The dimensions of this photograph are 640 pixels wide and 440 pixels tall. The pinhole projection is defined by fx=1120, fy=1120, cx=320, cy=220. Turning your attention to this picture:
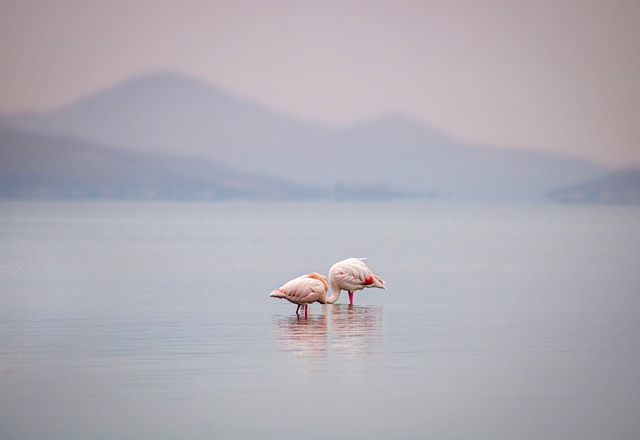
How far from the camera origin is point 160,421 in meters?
11.2

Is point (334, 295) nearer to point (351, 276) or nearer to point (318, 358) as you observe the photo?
point (351, 276)

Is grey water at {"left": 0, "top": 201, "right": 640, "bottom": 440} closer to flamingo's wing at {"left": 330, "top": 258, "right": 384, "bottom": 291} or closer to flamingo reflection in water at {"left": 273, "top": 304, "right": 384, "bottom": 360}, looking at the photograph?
flamingo reflection in water at {"left": 273, "top": 304, "right": 384, "bottom": 360}

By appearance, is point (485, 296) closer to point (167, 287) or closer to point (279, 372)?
point (167, 287)

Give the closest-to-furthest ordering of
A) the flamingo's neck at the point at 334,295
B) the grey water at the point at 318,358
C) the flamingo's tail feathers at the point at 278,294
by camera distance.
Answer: the grey water at the point at 318,358, the flamingo's tail feathers at the point at 278,294, the flamingo's neck at the point at 334,295

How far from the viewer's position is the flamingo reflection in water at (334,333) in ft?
49.4

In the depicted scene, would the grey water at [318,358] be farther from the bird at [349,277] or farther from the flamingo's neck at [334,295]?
the bird at [349,277]

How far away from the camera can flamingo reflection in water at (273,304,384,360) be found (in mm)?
15047

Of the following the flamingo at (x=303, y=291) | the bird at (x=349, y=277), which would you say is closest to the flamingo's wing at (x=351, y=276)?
the bird at (x=349, y=277)

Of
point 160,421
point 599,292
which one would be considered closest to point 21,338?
point 160,421

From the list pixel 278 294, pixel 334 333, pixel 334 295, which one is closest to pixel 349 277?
pixel 334 295

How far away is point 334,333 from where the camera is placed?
1670 centimetres

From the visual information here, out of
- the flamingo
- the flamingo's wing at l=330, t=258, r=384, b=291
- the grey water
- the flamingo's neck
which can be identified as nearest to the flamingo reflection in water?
the grey water

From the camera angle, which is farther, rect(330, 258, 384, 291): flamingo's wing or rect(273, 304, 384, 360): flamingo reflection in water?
rect(330, 258, 384, 291): flamingo's wing

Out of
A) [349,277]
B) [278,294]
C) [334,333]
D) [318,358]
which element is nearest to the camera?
[318,358]
